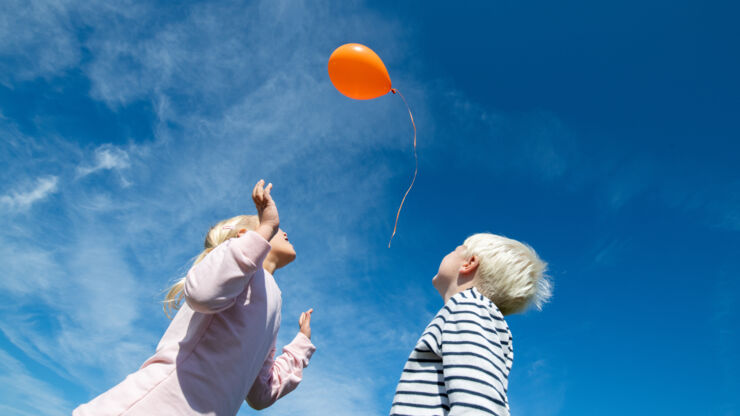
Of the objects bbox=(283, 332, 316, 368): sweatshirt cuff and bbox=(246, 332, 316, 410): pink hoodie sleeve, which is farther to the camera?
bbox=(283, 332, 316, 368): sweatshirt cuff

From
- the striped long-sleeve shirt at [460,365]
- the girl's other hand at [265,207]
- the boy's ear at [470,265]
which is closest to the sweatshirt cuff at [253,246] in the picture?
the girl's other hand at [265,207]

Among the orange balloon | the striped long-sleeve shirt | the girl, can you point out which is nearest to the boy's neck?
the striped long-sleeve shirt

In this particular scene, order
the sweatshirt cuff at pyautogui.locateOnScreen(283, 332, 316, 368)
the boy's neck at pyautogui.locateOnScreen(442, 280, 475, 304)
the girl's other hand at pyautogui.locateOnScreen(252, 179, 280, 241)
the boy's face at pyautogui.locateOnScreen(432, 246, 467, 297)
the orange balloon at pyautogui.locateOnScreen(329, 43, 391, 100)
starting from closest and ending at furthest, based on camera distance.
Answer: the girl's other hand at pyautogui.locateOnScreen(252, 179, 280, 241) < the boy's neck at pyautogui.locateOnScreen(442, 280, 475, 304) < the boy's face at pyautogui.locateOnScreen(432, 246, 467, 297) < the sweatshirt cuff at pyautogui.locateOnScreen(283, 332, 316, 368) < the orange balloon at pyautogui.locateOnScreen(329, 43, 391, 100)

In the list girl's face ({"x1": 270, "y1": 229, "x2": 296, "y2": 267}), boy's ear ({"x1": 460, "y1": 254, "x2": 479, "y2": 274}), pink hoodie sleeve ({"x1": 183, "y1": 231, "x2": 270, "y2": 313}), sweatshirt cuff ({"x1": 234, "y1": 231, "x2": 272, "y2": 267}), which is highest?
girl's face ({"x1": 270, "y1": 229, "x2": 296, "y2": 267})

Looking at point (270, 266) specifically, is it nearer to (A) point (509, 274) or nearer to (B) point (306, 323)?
(B) point (306, 323)

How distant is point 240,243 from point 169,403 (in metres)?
0.90

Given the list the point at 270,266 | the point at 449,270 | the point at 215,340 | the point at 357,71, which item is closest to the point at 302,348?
the point at 270,266

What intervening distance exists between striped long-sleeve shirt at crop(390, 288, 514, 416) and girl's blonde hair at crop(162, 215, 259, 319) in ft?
5.14

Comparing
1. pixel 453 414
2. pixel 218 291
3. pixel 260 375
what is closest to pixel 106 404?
pixel 218 291

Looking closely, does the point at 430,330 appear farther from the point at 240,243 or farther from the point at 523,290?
the point at 240,243

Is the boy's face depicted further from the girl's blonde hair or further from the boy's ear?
the girl's blonde hair

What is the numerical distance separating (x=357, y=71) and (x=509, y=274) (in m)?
2.95

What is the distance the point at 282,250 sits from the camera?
10.6 feet

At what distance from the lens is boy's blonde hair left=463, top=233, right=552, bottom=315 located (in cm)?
272
